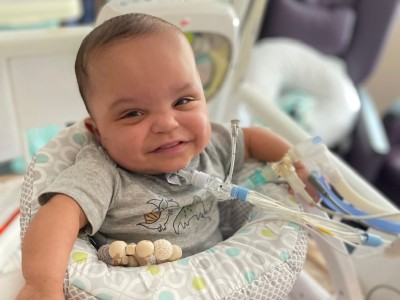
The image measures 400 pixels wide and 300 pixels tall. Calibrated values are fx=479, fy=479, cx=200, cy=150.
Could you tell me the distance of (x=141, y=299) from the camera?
54 cm

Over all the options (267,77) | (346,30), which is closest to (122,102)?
(267,77)

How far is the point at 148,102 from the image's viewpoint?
2.03 feet

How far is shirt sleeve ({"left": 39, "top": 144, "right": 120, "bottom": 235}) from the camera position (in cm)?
59

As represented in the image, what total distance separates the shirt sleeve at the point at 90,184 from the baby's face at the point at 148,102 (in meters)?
0.02

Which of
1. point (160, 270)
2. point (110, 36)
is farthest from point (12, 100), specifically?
point (160, 270)

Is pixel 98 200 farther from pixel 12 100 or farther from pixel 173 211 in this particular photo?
pixel 12 100

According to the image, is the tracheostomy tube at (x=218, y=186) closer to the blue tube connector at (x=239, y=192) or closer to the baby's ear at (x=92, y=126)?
the blue tube connector at (x=239, y=192)

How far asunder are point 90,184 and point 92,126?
0.13 m

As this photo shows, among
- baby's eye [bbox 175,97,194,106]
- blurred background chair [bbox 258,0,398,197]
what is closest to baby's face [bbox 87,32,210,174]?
baby's eye [bbox 175,97,194,106]

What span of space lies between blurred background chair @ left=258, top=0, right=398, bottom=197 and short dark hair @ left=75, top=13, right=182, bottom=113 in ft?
4.80

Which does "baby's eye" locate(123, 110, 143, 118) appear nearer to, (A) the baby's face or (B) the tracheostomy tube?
(A) the baby's face

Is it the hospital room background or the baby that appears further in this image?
the hospital room background

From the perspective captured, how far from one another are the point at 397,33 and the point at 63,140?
2200 mm

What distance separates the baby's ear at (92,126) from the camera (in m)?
0.70
